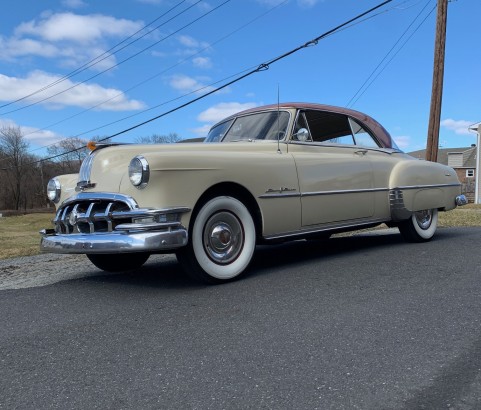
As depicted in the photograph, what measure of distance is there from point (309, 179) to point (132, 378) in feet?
10.6

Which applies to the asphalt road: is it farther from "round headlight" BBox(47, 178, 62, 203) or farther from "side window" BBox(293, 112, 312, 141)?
"side window" BBox(293, 112, 312, 141)

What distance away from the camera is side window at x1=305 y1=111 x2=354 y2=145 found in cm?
565

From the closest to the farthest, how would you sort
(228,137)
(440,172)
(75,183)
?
1. (75,183)
2. (228,137)
3. (440,172)

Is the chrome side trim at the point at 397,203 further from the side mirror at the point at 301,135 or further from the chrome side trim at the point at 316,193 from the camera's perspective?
the side mirror at the point at 301,135

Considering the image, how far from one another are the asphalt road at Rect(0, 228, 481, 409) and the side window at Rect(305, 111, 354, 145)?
1.72 metres

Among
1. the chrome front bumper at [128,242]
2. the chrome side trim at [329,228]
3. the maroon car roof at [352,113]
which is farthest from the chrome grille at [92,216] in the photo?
the maroon car roof at [352,113]

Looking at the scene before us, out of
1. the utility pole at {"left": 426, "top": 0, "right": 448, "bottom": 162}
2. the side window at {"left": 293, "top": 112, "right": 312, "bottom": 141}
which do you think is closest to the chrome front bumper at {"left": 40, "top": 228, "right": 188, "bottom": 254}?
the side window at {"left": 293, "top": 112, "right": 312, "bottom": 141}

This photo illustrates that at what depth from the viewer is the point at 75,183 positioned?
4.98 meters

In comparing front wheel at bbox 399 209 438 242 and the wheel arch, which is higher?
the wheel arch

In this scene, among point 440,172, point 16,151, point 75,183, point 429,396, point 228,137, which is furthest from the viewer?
point 16,151

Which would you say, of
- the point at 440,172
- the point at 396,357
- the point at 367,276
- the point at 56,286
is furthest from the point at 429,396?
the point at 440,172

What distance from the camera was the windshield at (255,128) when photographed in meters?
5.39

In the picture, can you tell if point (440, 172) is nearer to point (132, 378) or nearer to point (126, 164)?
point (126, 164)

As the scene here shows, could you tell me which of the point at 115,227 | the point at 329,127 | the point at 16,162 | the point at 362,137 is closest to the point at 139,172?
the point at 115,227
